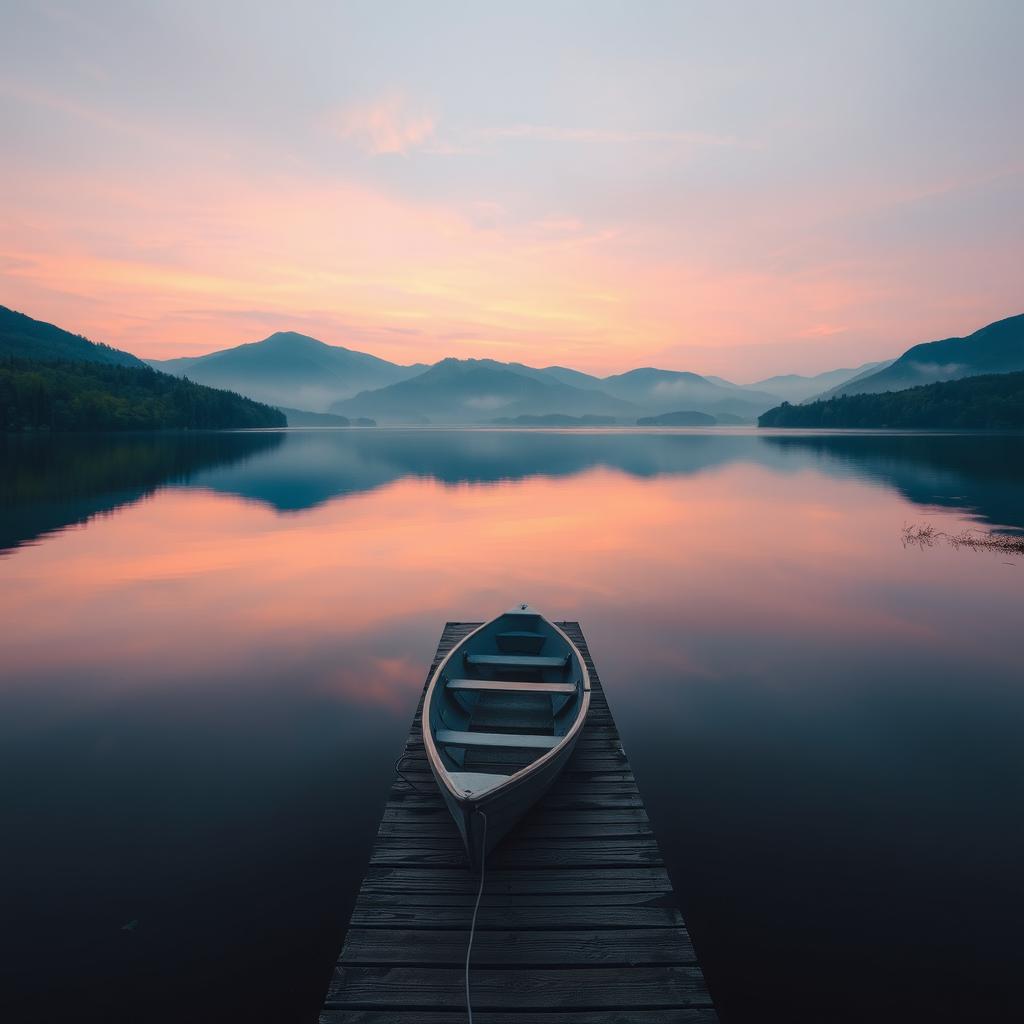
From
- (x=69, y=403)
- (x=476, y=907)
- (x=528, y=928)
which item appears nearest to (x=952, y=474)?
(x=528, y=928)

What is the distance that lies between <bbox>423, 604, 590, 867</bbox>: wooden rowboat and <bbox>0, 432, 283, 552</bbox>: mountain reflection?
33185mm

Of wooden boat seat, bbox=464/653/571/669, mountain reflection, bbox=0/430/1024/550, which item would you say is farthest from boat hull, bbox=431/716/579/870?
mountain reflection, bbox=0/430/1024/550

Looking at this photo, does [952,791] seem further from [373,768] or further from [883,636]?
[373,768]

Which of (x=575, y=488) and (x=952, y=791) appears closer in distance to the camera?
(x=952, y=791)

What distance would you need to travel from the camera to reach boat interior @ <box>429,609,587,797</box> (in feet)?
33.6

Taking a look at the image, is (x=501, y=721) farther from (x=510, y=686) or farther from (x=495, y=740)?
(x=495, y=740)

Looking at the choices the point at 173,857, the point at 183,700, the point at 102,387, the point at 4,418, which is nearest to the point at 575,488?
the point at 183,700

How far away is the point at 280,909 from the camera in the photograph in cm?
Result: 857

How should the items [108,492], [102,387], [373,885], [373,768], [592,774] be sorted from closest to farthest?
[373,885]
[592,774]
[373,768]
[108,492]
[102,387]

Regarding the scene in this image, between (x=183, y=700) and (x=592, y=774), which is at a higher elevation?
(x=592, y=774)

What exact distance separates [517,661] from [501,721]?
1685mm

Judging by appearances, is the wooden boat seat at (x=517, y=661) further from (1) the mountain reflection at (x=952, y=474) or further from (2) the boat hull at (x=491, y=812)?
(1) the mountain reflection at (x=952, y=474)

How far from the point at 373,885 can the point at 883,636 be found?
63.6 feet

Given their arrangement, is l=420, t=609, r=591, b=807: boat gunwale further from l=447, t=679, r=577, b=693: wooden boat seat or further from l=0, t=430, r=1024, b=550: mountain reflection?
l=0, t=430, r=1024, b=550: mountain reflection
